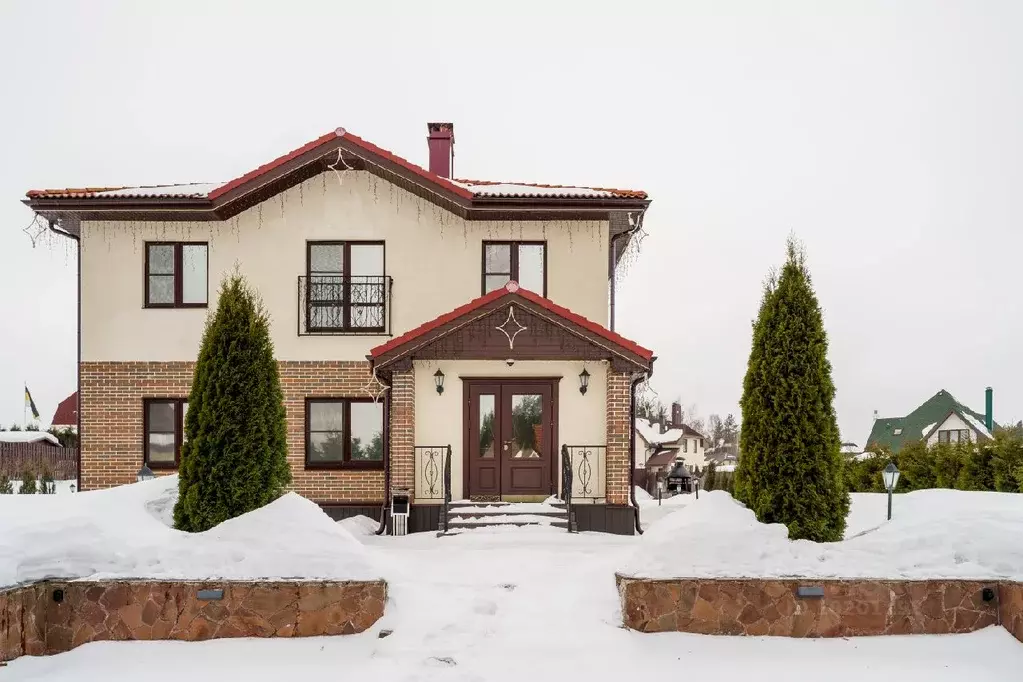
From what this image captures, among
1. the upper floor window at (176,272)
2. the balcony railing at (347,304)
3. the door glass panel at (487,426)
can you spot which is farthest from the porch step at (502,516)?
the upper floor window at (176,272)

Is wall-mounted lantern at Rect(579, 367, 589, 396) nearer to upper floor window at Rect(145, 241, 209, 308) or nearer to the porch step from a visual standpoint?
the porch step

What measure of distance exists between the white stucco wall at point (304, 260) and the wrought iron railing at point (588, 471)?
2.58 metres

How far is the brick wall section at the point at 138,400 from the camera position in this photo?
13203 mm

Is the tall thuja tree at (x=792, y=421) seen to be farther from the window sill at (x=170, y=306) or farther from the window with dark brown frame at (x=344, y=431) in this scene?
the window sill at (x=170, y=306)

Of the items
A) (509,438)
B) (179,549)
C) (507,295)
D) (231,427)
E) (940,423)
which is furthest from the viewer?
(940,423)

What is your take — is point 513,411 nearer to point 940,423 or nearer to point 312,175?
point 312,175

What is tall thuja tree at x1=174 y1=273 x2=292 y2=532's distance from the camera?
847 cm

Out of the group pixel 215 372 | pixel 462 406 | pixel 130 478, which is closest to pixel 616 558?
pixel 462 406

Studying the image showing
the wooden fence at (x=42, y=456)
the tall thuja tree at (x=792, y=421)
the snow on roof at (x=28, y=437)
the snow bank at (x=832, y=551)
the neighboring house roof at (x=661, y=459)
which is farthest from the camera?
the neighboring house roof at (x=661, y=459)

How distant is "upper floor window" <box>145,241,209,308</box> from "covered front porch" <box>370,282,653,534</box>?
439cm

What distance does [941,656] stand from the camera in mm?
6656

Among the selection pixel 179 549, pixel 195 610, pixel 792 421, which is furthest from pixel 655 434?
pixel 195 610

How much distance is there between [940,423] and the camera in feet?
111

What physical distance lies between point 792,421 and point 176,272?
11391 mm
